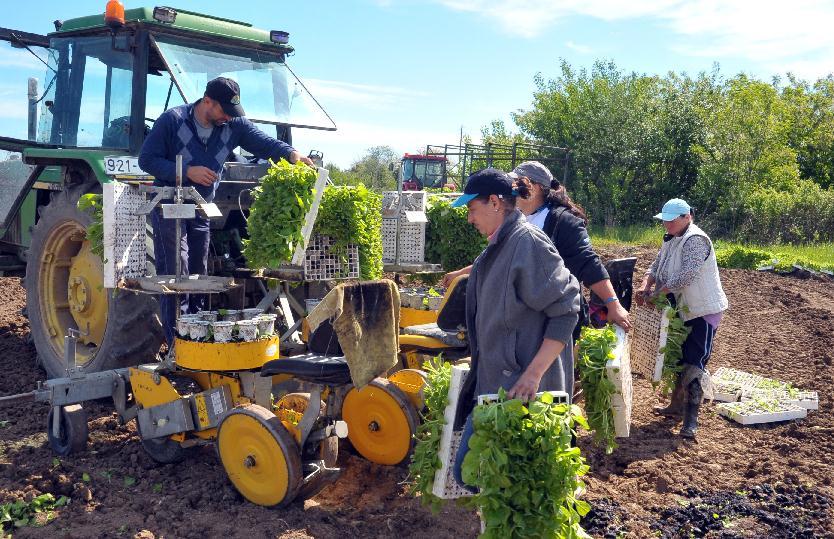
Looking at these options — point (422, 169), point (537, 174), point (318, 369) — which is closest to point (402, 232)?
point (537, 174)

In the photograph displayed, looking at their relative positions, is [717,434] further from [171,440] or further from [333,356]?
[171,440]

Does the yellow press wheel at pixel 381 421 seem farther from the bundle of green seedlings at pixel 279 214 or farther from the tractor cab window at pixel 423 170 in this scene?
the tractor cab window at pixel 423 170

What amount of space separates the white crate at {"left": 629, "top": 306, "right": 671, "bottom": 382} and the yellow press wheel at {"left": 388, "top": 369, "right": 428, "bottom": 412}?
2.07 meters

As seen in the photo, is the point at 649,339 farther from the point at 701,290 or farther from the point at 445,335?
the point at 445,335

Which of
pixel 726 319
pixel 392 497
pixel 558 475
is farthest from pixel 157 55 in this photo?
pixel 726 319

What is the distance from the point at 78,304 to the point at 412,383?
288cm

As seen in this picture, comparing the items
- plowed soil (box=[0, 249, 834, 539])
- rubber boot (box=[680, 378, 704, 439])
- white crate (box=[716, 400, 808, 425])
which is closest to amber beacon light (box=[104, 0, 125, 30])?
plowed soil (box=[0, 249, 834, 539])

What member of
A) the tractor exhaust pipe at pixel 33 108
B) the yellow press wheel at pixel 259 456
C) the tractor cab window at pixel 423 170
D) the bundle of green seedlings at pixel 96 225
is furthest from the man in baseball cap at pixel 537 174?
the tractor cab window at pixel 423 170

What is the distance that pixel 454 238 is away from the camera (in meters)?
7.20

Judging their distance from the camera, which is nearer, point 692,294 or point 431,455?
point 431,455

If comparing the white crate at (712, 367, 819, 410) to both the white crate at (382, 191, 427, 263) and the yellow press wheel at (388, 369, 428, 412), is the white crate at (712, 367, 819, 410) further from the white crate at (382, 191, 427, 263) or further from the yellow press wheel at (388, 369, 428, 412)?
the yellow press wheel at (388, 369, 428, 412)

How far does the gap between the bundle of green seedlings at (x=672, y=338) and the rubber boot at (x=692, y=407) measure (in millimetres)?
165

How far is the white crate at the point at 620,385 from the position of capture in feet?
13.5

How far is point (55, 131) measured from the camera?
664 centimetres
